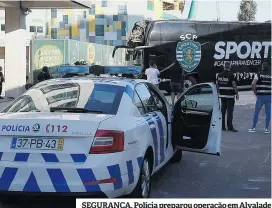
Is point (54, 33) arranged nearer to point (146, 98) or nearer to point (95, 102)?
point (146, 98)

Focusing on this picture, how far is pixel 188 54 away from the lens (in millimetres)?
22109

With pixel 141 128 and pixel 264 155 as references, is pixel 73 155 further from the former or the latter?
pixel 264 155

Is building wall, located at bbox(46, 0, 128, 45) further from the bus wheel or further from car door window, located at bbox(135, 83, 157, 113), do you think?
car door window, located at bbox(135, 83, 157, 113)

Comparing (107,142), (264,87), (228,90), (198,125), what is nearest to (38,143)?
(107,142)

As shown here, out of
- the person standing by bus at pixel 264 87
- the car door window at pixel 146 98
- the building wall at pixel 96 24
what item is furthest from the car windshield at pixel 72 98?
the building wall at pixel 96 24

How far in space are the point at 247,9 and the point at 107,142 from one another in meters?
61.7

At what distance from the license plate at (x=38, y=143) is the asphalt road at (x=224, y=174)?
1.05m

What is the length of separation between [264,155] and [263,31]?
594 inches

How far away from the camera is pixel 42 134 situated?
4.79 meters

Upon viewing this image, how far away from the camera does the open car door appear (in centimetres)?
683

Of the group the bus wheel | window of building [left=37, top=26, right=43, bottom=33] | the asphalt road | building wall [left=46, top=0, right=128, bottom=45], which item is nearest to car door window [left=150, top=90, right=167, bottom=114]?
the asphalt road

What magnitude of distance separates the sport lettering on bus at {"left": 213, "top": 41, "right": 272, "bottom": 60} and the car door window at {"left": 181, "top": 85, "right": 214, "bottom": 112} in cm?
1426

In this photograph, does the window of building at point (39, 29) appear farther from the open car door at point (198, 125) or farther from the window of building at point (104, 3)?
the open car door at point (198, 125)

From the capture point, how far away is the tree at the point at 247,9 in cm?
6328
